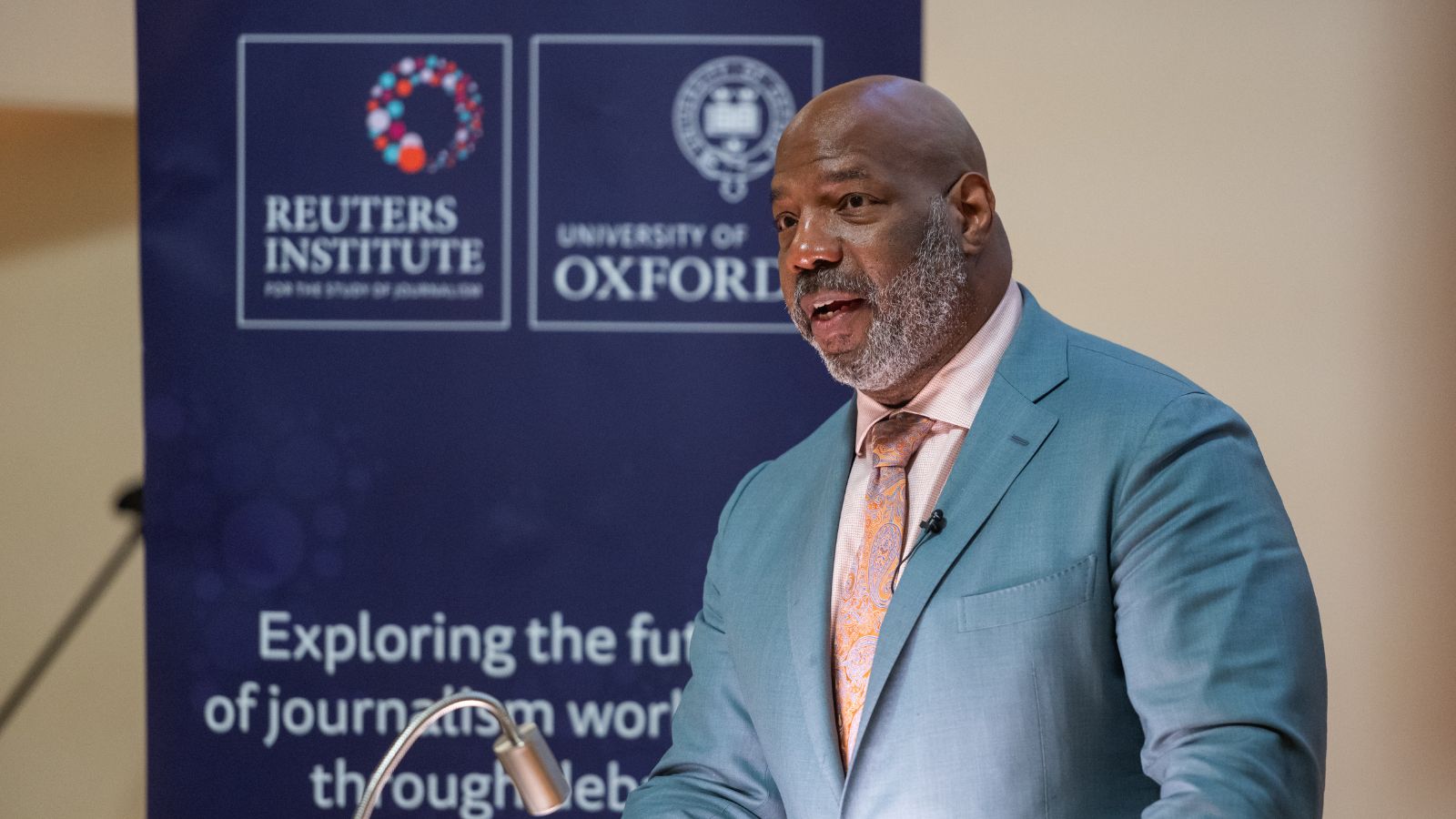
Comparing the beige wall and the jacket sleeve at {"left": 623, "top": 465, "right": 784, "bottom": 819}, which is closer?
the jacket sleeve at {"left": 623, "top": 465, "right": 784, "bottom": 819}

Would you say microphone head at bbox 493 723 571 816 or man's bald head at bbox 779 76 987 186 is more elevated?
man's bald head at bbox 779 76 987 186

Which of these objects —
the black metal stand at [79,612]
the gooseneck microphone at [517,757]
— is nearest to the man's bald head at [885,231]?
the gooseneck microphone at [517,757]

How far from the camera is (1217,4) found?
3074mm

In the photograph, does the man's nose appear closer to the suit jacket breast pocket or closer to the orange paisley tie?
the orange paisley tie

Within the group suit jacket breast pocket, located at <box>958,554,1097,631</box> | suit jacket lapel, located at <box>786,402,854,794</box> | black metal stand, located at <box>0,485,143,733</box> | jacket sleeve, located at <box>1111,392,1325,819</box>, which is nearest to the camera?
jacket sleeve, located at <box>1111,392,1325,819</box>

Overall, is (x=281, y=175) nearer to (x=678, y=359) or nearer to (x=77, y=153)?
(x=77, y=153)

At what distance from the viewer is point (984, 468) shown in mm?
1720

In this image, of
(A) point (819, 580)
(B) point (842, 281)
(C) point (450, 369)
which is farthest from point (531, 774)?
(C) point (450, 369)

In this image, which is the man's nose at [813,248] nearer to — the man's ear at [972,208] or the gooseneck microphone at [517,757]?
the man's ear at [972,208]

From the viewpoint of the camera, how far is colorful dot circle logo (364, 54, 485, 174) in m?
3.12

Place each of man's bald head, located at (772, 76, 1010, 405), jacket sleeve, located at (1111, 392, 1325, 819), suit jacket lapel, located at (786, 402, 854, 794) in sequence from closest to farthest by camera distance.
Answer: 1. jacket sleeve, located at (1111, 392, 1325, 819)
2. suit jacket lapel, located at (786, 402, 854, 794)
3. man's bald head, located at (772, 76, 1010, 405)

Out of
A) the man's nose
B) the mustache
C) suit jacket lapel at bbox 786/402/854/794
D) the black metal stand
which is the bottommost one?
the black metal stand

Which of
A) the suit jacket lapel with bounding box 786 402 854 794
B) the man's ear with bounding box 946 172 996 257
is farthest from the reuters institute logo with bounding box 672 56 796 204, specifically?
the man's ear with bounding box 946 172 996 257

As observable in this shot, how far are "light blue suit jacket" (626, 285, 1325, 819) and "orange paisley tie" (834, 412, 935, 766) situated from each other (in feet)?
0.11
